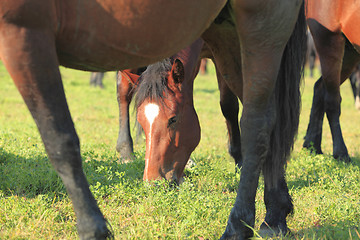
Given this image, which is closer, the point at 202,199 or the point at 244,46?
the point at 244,46

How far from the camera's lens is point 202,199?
325cm

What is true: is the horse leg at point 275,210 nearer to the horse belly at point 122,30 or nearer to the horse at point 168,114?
the horse at point 168,114

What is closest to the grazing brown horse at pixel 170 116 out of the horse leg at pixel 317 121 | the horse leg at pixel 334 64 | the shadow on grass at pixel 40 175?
the shadow on grass at pixel 40 175

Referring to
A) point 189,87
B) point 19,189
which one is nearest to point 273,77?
point 189,87

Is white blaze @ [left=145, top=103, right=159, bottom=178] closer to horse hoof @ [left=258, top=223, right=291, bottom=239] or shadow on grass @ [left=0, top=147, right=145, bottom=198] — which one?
shadow on grass @ [left=0, top=147, right=145, bottom=198]

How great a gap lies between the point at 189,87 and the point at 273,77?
5.23 feet

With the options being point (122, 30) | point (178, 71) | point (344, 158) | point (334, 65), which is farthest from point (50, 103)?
point (344, 158)

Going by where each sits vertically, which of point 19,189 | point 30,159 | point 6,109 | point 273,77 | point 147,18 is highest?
point 147,18

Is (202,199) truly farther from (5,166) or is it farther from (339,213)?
(5,166)

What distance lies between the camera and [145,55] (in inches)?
82.4

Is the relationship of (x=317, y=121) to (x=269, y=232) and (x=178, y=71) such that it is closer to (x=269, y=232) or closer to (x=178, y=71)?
(x=178, y=71)

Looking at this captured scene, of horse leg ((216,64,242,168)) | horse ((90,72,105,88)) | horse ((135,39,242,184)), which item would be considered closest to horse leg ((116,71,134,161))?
horse leg ((216,64,242,168))

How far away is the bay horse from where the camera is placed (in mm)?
1796

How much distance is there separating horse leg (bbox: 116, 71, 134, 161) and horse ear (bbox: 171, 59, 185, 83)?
156 centimetres
